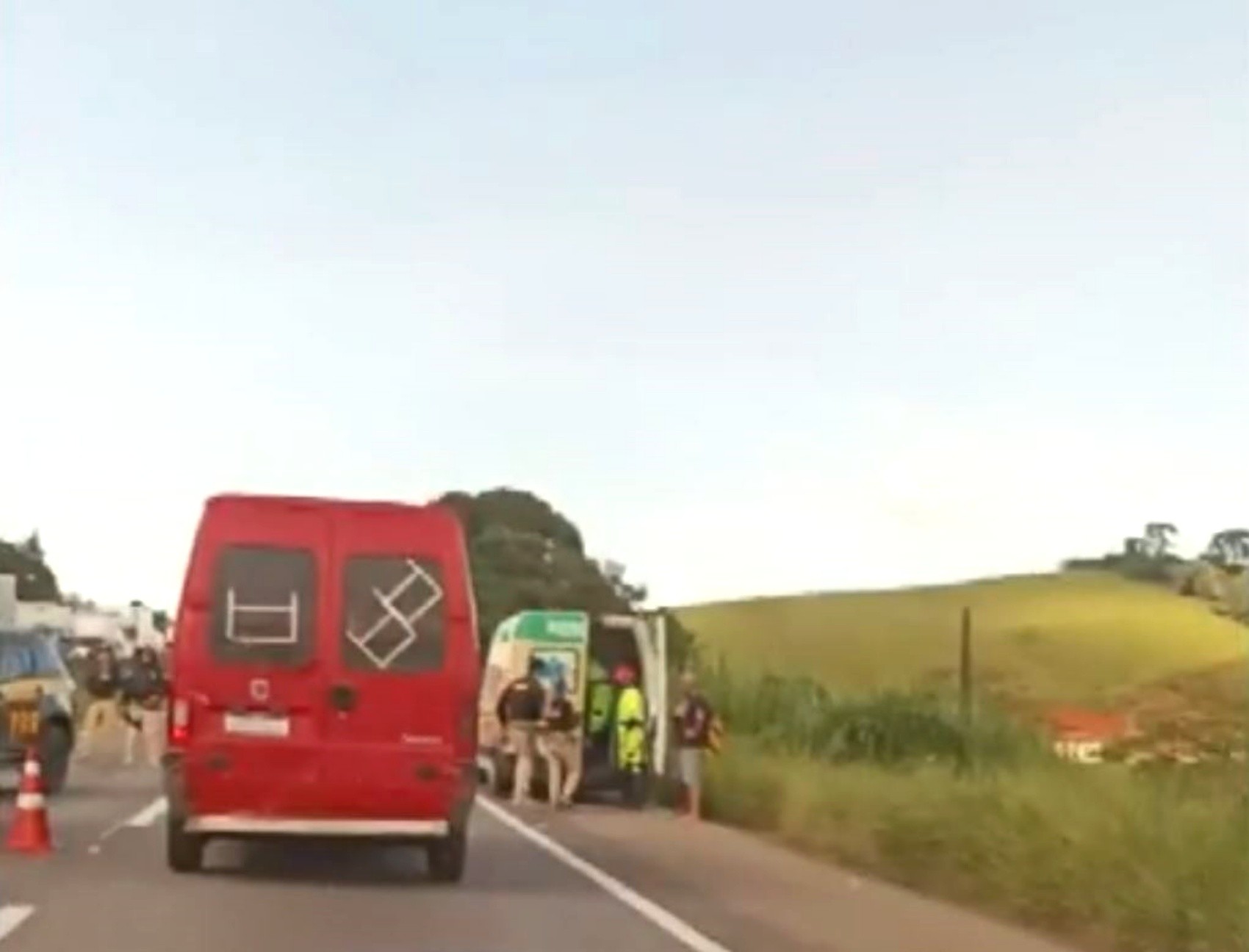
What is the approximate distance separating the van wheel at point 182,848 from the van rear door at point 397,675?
123cm

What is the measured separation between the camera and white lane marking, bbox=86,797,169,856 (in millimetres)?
22578

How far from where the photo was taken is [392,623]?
18.8 metres

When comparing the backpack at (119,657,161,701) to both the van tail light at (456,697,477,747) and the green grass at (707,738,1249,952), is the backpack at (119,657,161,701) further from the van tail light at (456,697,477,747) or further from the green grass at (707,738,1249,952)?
the van tail light at (456,697,477,747)

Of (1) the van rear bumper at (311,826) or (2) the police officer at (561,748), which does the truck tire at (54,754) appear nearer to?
(2) the police officer at (561,748)

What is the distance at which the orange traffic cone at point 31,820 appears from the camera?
68.8 feet

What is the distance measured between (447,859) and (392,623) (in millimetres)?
1963

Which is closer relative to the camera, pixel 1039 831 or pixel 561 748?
pixel 1039 831

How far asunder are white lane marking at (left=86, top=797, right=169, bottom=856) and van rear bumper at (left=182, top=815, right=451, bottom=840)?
3022 millimetres

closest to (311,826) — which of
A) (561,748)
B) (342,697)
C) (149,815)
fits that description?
(342,697)

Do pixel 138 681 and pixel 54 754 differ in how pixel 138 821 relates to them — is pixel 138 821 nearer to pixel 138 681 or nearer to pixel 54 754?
pixel 54 754

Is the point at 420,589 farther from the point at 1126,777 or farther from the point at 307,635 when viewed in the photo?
the point at 1126,777

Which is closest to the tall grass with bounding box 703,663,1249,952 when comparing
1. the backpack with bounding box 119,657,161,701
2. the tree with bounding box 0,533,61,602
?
the backpack with bounding box 119,657,161,701

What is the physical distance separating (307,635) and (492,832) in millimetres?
8130

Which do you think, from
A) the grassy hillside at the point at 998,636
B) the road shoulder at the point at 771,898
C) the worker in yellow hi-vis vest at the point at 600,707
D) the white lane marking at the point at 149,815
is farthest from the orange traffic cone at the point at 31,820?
the grassy hillside at the point at 998,636
